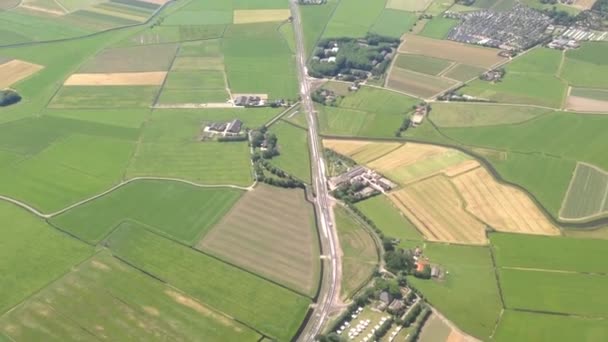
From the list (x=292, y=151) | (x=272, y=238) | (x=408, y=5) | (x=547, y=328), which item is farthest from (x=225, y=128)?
(x=408, y=5)

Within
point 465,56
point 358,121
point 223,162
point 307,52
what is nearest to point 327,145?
point 358,121

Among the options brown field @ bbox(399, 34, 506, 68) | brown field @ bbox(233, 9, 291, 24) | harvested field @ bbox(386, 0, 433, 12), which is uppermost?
harvested field @ bbox(386, 0, 433, 12)

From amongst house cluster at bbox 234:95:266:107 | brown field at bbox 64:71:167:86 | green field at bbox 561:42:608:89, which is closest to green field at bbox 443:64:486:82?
green field at bbox 561:42:608:89

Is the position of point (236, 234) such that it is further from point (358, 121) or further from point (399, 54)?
point (399, 54)

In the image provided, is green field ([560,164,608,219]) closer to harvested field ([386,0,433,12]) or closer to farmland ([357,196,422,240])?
farmland ([357,196,422,240])

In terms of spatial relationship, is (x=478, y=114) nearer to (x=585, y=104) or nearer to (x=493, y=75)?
(x=493, y=75)

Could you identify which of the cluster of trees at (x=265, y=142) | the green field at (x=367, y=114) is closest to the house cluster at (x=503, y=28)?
the green field at (x=367, y=114)

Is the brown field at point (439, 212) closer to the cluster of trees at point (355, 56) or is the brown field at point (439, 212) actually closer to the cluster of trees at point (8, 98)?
the cluster of trees at point (355, 56)
